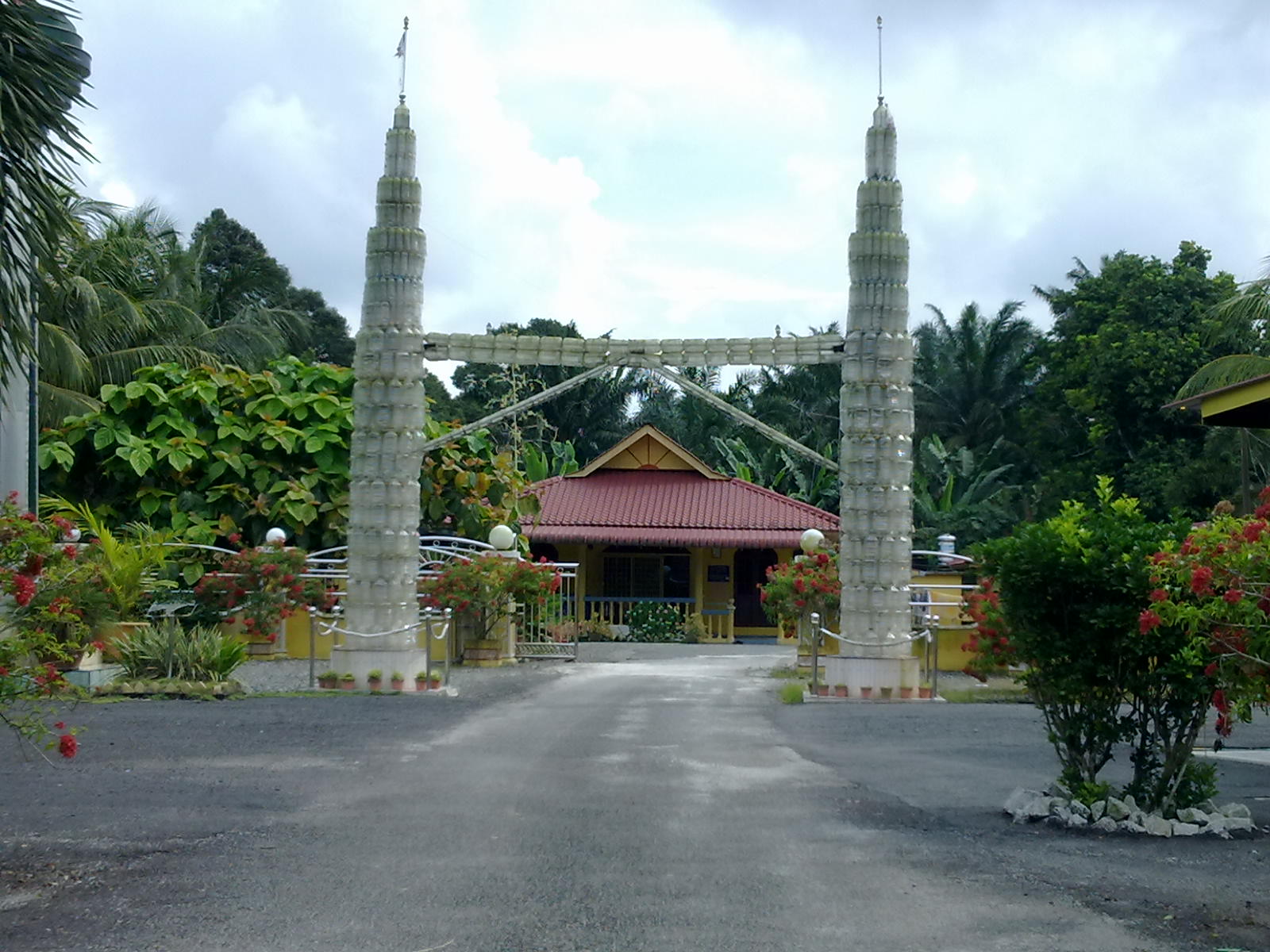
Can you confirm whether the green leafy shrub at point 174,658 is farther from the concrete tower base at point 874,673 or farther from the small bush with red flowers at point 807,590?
the small bush with red flowers at point 807,590

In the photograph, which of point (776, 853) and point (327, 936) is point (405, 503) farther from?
point (327, 936)

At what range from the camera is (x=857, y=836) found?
8242 mm

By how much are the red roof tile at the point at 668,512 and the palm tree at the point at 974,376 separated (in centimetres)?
1169

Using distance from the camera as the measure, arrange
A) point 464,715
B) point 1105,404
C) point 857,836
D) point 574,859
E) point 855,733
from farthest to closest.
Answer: point 1105,404 < point 464,715 < point 855,733 < point 857,836 < point 574,859

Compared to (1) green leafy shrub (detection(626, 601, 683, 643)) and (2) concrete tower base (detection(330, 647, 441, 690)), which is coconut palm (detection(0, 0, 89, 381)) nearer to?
(2) concrete tower base (detection(330, 647, 441, 690))

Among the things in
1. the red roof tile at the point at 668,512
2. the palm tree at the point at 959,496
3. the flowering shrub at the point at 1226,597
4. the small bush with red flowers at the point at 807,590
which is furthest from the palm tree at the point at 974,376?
the flowering shrub at the point at 1226,597

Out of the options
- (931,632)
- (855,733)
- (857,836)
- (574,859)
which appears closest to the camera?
(574,859)

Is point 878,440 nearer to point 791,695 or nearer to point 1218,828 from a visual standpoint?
point 791,695

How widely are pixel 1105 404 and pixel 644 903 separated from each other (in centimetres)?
3315

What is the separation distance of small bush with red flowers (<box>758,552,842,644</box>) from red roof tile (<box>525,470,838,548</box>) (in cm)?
1242

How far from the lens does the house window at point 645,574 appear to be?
3694 cm

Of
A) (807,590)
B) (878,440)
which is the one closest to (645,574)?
(807,590)

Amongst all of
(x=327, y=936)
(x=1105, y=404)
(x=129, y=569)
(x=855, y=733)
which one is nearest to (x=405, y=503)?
(x=129, y=569)

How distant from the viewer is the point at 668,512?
1404 inches
